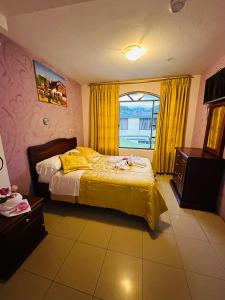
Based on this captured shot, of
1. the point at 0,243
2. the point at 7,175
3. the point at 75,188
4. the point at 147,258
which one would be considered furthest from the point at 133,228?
the point at 7,175

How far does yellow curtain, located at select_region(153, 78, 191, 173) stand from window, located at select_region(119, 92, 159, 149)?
308 millimetres

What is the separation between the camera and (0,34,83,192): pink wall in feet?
5.83

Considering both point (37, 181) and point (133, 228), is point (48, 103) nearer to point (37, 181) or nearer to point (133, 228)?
point (37, 181)

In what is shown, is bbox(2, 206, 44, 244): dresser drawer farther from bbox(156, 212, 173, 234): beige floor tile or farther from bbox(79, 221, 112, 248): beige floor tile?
bbox(156, 212, 173, 234): beige floor tile

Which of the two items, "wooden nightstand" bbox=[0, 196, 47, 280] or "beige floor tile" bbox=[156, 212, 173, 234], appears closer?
"wooden nightstand" bbox=[0, 196, 47, 280]

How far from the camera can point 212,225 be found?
1.94 meters

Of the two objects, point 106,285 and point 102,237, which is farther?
point 102,237

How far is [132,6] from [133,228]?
2582 millimetres

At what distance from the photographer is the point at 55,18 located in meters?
1.46

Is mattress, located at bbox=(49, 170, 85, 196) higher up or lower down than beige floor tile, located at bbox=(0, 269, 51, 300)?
higher up

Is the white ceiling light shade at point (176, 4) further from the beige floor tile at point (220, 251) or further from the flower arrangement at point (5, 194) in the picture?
the beige floor tile at point (220, 251)

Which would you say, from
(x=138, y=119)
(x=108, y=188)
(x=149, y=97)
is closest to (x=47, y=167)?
(x=108, y=188)

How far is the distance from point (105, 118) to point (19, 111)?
217 cm

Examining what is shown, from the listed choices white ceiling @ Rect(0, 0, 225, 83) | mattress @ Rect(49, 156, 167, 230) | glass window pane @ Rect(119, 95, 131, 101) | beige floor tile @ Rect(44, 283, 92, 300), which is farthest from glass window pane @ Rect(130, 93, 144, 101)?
beige floor tile @ Rect(44, 283, 92, 300)
